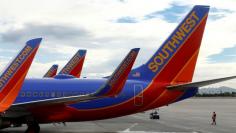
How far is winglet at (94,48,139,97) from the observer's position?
1803 cm

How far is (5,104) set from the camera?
17.1 metres

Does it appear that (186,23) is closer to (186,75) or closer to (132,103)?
(186,75)

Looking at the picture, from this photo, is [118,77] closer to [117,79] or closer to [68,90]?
[117,79]

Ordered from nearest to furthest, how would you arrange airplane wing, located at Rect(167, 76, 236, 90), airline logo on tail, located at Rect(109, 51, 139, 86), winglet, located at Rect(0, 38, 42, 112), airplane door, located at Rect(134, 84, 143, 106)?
winglet, located at Rect(0, 38, 42, 112) → airline logo on tail, located at Rect(109, 51, 139, 86) → airplane wing, located at Rect(167, 76, 236, 90) → airplane door, located at Rect(134, 84, 143, 106)

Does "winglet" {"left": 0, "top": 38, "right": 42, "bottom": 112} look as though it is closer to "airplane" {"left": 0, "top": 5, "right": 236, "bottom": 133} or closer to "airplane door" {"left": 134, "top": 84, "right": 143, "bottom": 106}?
"airplane" {"left": 0, "top": 5, "right": 236, "bottom": 133}

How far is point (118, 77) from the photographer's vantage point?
728 inches

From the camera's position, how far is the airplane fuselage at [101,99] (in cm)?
2392

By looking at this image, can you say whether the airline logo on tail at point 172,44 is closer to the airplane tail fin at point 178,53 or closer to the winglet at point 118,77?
the airplane tail fin at point 178,53

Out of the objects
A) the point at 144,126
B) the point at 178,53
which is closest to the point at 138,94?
the point at 178,53

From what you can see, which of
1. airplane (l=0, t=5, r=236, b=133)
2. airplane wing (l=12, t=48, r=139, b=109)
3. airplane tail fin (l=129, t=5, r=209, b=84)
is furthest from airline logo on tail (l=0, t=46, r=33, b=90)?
airplane tail fin (l=129, t=5, r=209, b=84)

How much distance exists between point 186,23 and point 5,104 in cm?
1344

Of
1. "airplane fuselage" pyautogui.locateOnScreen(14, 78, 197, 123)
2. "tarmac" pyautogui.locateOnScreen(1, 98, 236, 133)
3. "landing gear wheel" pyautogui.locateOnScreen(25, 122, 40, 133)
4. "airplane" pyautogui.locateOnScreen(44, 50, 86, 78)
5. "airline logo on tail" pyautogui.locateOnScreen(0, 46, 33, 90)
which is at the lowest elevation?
"tarmac" pyautogui.locateOnScreen(1, 98, 236, 133)

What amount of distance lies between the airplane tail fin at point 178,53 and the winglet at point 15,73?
991cm

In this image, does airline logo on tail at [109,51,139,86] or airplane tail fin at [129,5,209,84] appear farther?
airplane tail fin at [129,5,209,84]
